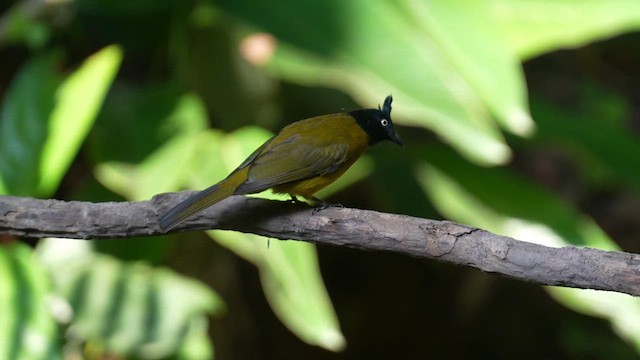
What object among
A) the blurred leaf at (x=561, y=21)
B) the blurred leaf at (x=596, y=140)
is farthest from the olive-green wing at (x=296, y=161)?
the blurred leaf at (x=596, y=140)

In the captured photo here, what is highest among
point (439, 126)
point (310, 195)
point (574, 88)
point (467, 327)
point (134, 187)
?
point (310, 195)

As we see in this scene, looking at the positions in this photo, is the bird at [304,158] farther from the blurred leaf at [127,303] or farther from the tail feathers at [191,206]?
the blurred leaf at [127,303]

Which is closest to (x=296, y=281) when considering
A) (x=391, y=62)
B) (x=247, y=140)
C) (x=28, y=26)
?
(x=247, y=140)

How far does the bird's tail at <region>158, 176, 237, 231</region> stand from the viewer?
148 cm

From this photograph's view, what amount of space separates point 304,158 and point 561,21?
1.64 meters

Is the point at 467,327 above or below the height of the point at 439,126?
below

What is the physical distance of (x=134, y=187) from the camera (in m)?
2.51

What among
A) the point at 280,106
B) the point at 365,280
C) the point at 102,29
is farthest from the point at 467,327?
the point at 102,29

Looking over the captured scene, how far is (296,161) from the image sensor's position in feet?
5.35

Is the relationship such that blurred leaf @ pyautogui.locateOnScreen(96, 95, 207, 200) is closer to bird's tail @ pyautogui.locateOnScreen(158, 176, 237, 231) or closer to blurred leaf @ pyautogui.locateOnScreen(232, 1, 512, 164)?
blurred leaf @ pyautogui.locateOnScreen(232, 1, 512, 164)

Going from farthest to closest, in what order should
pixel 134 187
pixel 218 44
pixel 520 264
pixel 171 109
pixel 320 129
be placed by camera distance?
pixel 218 44, pixel 171 109, pixel 134 187, pixel 320 129, pixel 520 264

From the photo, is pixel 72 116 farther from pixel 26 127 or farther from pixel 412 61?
pixel 412 61

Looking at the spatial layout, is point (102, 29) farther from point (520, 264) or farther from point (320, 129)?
point (520, 264)

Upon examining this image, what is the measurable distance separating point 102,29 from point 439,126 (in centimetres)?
142
